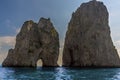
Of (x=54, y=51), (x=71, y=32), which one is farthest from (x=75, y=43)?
(x=54, y=51)

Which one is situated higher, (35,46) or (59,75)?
(35,46)

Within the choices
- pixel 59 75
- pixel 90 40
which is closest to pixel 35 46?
pixel 90 40

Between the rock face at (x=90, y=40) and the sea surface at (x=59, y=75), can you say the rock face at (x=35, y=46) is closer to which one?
the rock face at (x=90, y=40)

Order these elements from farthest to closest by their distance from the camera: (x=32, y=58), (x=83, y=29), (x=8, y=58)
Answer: (x=83, y=29) → (x=8, y=58) → (x=32, y=58)

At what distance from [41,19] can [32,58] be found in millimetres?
22293

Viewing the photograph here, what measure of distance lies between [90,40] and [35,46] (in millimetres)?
28908

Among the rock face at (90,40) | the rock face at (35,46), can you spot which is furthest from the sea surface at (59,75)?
the rock face at (90,40)

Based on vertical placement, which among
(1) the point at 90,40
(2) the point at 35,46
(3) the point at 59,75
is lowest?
(3) the point at 59,75

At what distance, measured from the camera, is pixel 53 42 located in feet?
432

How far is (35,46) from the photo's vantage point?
12769 centimetres

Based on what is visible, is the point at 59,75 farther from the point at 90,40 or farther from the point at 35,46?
the point at 90,40

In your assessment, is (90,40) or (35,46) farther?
(90,40)

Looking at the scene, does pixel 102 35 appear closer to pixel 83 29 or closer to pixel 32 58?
pixel 83 29

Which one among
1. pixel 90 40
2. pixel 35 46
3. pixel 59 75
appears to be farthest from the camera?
pixel 90 40
